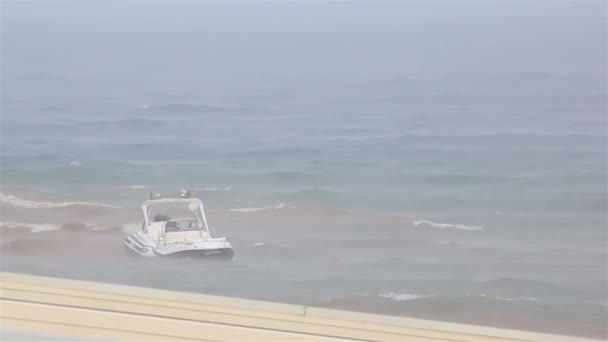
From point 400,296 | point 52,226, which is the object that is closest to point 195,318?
point 400,296

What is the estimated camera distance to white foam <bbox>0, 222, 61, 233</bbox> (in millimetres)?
2457

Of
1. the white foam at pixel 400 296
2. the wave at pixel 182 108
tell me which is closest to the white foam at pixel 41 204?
the wave at pixel 182 108

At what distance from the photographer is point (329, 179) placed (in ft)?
7.86

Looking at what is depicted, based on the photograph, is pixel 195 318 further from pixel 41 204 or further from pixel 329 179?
pixel 41 204

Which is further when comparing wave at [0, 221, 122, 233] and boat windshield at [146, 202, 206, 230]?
wave at [0, 221, 122, 233]

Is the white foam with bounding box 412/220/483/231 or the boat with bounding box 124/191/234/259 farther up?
the white foam with bounding box 412/220/483/231

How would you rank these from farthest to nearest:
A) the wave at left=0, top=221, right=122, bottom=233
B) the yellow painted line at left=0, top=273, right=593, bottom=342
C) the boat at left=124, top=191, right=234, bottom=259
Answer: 1. the wave at left=0, top=221, right=122, bottom=233
2. the boat at left=124, top=191, right=234, bottom=259
3. the yellow painted line at left=0, top=273, right=593, bottom=342

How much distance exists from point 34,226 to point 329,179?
3.01 ft

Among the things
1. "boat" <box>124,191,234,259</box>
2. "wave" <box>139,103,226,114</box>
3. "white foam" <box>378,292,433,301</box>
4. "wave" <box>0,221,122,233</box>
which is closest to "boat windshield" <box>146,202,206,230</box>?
"boat" <box>124,191,234,259</box>

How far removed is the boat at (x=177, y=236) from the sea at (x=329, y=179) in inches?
1.1

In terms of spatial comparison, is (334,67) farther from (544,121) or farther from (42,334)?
(42,334)

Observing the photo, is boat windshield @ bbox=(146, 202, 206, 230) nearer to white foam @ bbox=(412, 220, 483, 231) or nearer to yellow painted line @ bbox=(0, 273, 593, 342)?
white foam @ bbox=(412, 220, 483, 231)

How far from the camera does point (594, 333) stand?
2.06 meters

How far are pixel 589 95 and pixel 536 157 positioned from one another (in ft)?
0.76
